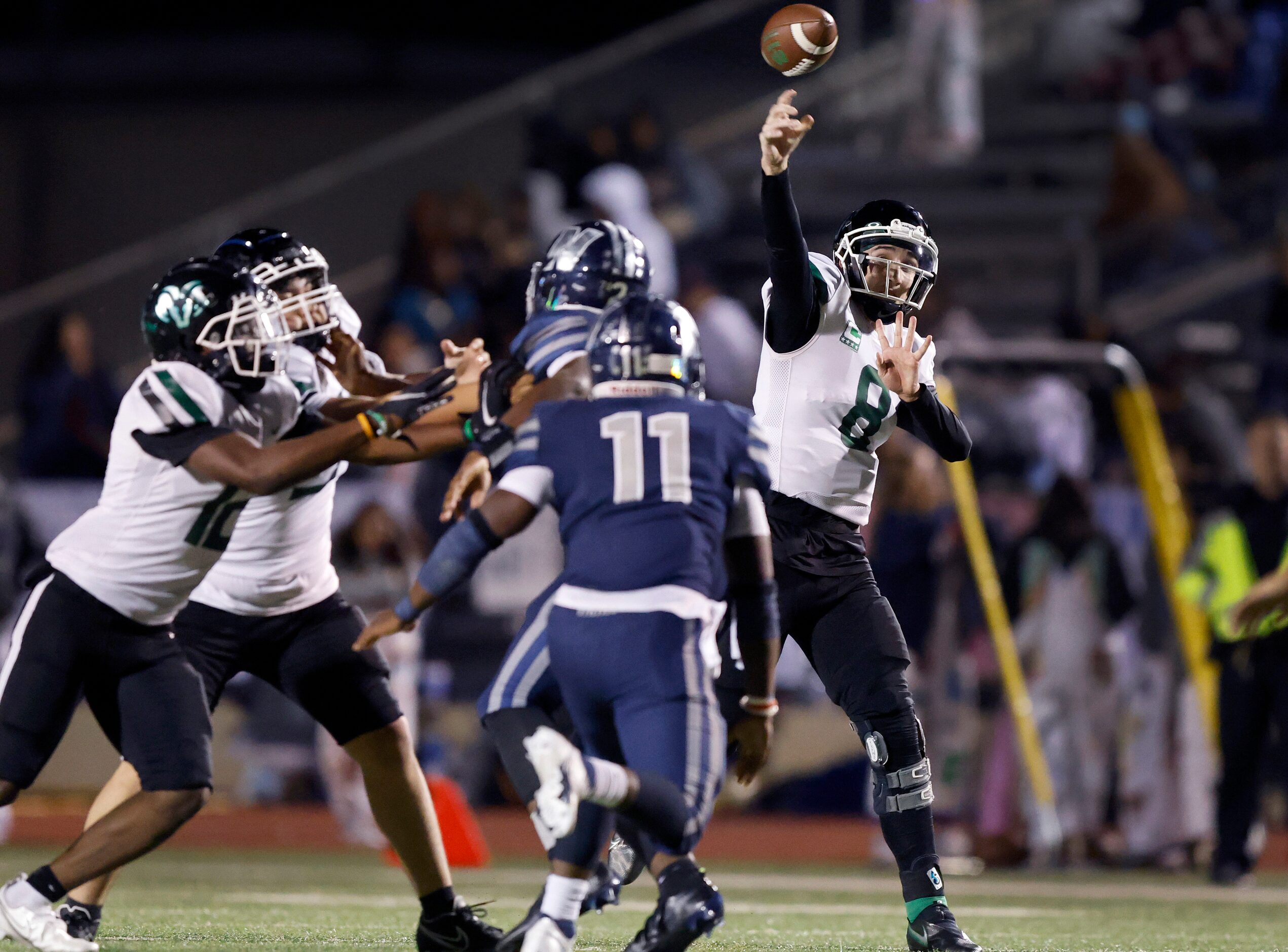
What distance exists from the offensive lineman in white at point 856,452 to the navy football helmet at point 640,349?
754 millimetres

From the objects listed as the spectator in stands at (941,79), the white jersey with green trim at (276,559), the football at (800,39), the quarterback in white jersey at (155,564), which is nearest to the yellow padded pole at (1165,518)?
the spectator in stands at (941,79)

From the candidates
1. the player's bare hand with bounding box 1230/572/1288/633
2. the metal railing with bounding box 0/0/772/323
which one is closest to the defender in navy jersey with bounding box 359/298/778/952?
the player's bare hand with bounding box 1230/572/1288/633

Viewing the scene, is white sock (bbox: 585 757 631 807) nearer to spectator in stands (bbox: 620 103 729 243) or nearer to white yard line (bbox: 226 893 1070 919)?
white yard line (bbox: 226 893 1070 919)

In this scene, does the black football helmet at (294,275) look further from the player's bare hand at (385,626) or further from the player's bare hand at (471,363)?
the player's bare hand at (385,626)

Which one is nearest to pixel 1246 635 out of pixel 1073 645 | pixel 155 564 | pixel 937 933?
pixel 1073 645

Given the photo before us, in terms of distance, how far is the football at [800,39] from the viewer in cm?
564

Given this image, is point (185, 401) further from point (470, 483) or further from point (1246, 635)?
point (1246, 635)

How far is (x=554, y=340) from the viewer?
5023mm

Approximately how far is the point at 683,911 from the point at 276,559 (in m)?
1.71

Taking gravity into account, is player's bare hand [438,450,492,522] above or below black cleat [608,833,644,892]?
above

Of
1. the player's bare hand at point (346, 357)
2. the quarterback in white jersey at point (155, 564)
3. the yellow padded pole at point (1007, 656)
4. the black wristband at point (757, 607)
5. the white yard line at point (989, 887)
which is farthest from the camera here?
the yellow padded pole at point (1007, 656)

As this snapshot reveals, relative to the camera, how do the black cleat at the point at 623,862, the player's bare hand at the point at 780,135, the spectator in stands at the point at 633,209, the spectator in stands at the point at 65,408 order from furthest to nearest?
the spectator in stands at the point at 633,209 < the spectator in stands at the point at 65,408 < the black cleat at the point at 623,862 < the player's bare hand at the point at 780,135

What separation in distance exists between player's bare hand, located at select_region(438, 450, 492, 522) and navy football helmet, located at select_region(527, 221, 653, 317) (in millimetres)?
431

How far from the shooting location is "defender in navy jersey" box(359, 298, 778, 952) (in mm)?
4344
